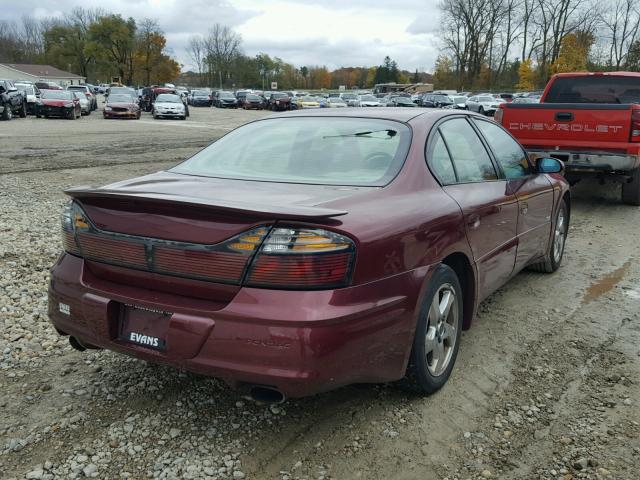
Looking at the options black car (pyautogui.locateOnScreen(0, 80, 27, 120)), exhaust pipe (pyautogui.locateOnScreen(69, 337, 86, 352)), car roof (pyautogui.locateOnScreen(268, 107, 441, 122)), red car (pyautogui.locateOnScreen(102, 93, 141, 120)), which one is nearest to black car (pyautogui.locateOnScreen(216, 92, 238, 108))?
red car (pyautogui.locateOnScreen(102, 93, 141, 120))

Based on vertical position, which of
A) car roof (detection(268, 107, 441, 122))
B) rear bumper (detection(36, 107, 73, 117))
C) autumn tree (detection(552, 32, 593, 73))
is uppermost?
autumn tree (detection(552, 32, 593, 73))

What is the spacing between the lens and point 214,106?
187 ft

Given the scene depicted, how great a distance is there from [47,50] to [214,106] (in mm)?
72418

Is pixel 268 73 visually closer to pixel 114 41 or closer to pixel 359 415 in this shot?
pixel 114 41

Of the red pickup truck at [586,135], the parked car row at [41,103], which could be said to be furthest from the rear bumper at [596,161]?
the parked car row at [41,103]

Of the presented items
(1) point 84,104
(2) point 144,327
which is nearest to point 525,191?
(2) point 144,327

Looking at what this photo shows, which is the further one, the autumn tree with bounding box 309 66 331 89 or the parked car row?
the autumn tree with bounding box 309 66 331 89

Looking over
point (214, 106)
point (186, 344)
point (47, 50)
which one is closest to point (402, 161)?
point (186, 344)

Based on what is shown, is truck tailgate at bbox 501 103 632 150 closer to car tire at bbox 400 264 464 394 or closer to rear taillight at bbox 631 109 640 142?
rear taillight at bbox 631 109 640 142

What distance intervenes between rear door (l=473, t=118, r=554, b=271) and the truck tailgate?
3774mm

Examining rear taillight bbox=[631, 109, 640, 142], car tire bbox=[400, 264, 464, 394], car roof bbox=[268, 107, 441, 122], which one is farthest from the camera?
rear taillight bbox=[631, 109, 640, 142]

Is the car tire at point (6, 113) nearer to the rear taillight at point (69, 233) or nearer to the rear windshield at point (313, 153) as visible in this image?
the rear windshield at point (313, 153)

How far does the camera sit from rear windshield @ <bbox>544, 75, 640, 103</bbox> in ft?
32.8

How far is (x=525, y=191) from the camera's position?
4.44m
